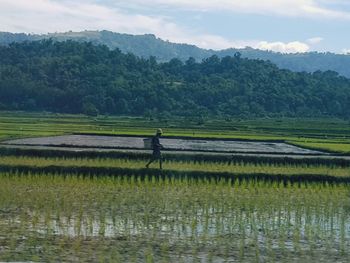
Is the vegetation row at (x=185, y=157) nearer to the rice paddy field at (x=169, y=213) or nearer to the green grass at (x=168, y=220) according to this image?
the rice paddy field at (x=169, y=213)

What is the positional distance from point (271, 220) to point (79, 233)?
327 cm

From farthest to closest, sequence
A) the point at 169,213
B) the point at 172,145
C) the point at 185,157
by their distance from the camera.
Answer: the point at 172,145, the point at 185,157, the point at 169,213

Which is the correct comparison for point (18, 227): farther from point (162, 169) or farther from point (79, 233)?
point (162, 169)

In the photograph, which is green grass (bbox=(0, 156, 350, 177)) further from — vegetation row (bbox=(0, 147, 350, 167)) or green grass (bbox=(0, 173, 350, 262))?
green grass (bbox=(0, 173, 350, 262))

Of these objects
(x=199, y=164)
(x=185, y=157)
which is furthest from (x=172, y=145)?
(x=199, y=164)

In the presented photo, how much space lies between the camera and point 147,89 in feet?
216

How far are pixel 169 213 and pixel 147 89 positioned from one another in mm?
55066

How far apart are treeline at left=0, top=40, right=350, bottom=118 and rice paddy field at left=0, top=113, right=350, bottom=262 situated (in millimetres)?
43757

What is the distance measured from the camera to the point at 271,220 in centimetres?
1062

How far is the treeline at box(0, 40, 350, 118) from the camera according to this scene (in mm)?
62875

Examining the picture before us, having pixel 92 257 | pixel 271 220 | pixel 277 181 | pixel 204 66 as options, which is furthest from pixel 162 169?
pixel 204 66

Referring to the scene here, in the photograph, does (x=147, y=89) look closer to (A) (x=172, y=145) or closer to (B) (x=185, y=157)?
(A) (x=172, y=145)

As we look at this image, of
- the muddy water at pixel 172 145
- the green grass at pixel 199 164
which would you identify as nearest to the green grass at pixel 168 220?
the green grass at pixel 199 164

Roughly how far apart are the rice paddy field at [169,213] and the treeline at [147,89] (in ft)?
144
